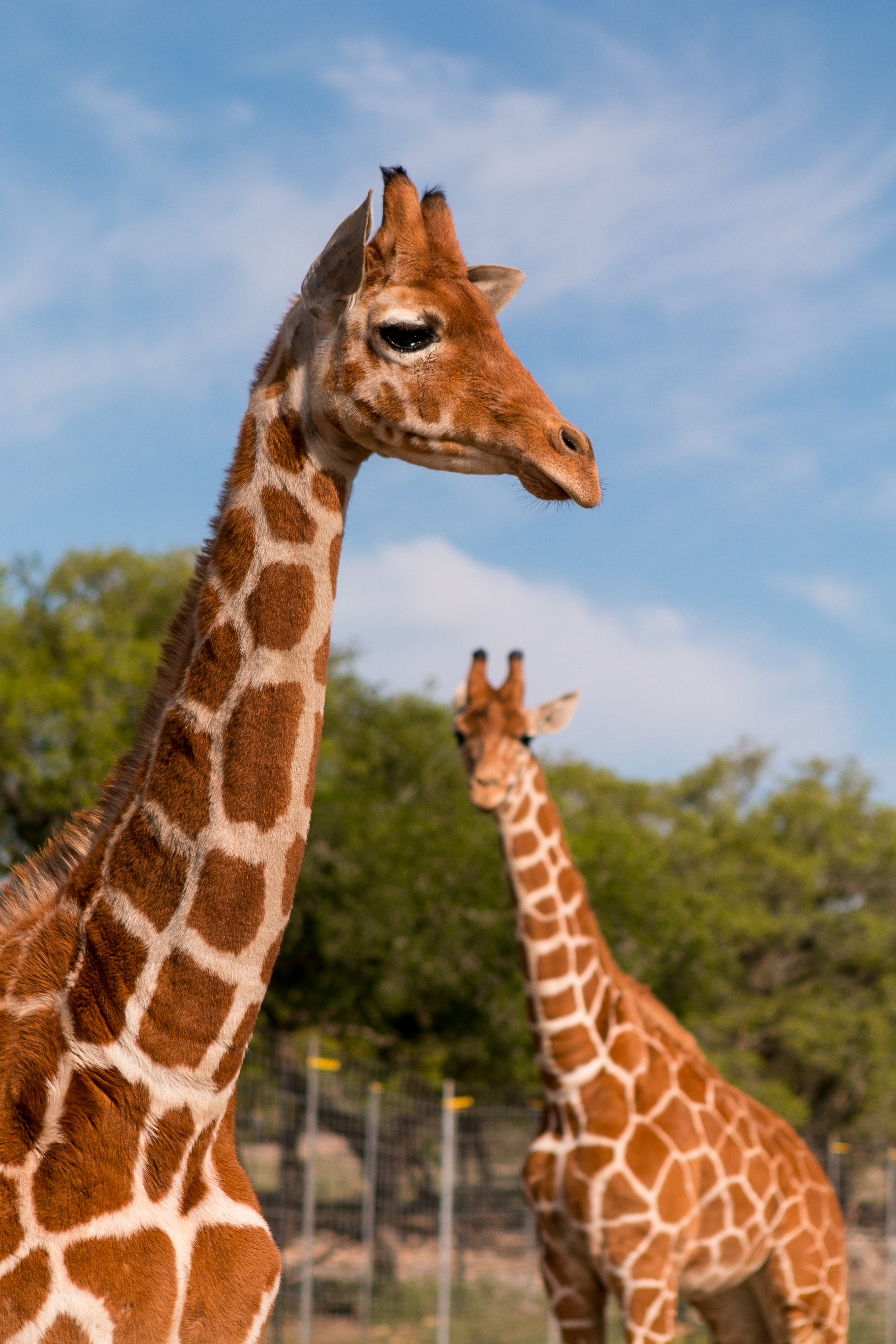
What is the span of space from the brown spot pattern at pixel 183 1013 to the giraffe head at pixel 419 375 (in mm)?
1241

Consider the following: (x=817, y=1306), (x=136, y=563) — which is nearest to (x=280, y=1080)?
(x=817, y=1306)

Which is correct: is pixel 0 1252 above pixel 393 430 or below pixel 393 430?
below

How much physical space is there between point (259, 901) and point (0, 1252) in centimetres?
86

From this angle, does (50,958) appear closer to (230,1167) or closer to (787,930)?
(230,1167)

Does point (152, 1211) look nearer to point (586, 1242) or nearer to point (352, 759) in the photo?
point (586, 1242)

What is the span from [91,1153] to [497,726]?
495cm

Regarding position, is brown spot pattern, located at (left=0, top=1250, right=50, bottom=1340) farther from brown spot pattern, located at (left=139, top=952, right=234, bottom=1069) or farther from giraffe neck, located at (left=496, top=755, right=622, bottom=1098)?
giraffe neck, located at (left=496, top=755, right=622, bottom=1098)

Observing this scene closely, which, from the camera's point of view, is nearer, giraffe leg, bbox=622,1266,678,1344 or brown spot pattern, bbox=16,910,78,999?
brown spot pattern, bbox=16,910,78,999

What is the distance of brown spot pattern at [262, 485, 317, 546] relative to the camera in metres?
A: 3.03

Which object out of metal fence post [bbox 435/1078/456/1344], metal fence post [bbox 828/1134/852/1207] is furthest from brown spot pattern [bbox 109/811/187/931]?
metal fence post [bbox 828/1134/852/1207]

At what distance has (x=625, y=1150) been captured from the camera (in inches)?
267

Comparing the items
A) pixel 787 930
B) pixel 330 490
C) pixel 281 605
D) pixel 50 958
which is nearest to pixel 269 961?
pixel 50 958

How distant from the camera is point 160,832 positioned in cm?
295

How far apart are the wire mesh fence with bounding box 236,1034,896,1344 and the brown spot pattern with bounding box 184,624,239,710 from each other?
24.7 ft
